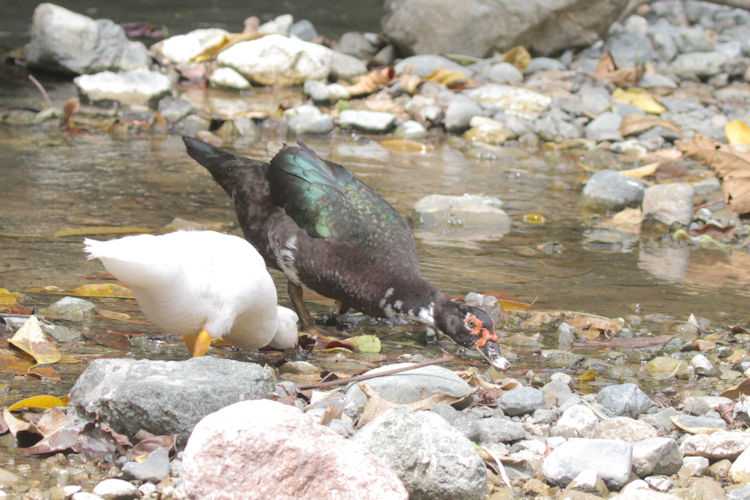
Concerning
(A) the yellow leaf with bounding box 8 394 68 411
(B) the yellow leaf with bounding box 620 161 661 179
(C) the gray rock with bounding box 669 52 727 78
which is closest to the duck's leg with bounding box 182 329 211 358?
(A) the yellow leaf with bounding box 8 394 68 411

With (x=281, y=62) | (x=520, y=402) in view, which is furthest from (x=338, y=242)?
(x=281, y=62)

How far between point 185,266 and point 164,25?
12.0 meters

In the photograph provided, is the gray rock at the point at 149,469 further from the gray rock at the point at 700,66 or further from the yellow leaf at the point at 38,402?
the gray rock at the point at 700,66

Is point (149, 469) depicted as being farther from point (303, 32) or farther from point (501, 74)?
point (303, 32)

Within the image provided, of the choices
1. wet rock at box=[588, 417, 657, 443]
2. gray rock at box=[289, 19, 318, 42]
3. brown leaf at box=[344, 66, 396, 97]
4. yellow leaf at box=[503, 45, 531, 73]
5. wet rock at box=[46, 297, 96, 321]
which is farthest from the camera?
gray rock at box=[289, 19, 318, 42]

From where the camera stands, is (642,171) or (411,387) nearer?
(411,387)

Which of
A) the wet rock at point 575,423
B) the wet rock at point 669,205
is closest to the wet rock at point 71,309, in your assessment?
the wet rock at point 575,423

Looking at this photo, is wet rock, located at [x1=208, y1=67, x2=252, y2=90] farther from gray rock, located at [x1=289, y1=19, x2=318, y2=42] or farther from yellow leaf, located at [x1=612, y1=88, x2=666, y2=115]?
yellow leaf, located at [x1=612, y1=88, x2=666, y2=115]

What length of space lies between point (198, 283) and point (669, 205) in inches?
188

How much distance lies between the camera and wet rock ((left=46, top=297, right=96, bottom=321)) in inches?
170

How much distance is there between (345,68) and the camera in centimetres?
1210

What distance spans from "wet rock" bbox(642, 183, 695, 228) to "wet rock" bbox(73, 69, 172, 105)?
5.45 m

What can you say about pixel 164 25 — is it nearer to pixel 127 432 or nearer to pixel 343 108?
pixel 343 108

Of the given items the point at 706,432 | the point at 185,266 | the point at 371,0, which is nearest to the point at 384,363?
the point at 185,266
